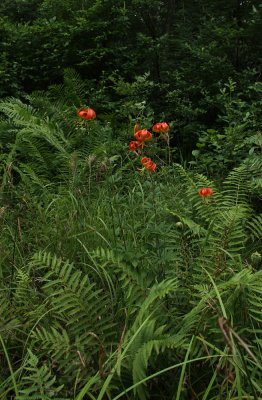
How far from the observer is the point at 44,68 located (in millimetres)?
5789

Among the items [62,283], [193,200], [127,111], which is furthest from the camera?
[127,111]

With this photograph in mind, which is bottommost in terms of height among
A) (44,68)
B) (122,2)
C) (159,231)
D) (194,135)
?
(194,135)

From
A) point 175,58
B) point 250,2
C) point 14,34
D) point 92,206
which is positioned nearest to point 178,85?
point 175,58

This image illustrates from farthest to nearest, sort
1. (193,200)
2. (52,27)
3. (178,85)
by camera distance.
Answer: (52,27), (178,85), (193,200)

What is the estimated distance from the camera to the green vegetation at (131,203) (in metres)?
1.57

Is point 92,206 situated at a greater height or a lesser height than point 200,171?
greater

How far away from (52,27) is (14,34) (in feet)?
1.62

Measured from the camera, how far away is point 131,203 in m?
2.53

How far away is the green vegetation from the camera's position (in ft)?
5.14

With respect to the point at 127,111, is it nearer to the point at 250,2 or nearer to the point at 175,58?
the point at 175,58

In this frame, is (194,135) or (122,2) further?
(122,2)

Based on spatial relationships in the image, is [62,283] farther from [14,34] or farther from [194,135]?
[14,34]

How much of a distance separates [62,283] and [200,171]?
2.40 meters

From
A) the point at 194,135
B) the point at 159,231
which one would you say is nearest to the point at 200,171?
the point at 194,135
